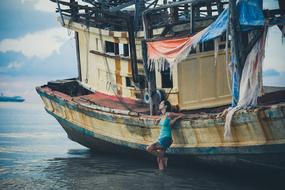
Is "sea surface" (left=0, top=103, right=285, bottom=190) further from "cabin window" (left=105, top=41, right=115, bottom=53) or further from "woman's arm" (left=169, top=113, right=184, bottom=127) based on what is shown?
"cabin window" (left=105, top=41, right=115, bottom=53)

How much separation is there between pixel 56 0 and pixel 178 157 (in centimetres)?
708

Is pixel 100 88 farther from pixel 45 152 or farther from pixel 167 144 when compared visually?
pixel 167 144

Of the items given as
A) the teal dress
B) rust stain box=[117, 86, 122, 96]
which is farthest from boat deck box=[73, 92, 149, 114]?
the teal dress

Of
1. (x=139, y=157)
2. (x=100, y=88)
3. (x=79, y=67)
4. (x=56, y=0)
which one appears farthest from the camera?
(x=79, y=67)

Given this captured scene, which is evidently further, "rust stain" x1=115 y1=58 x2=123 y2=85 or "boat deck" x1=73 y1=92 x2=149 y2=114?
"rust stain" x1=115 y1=58 x2=123 y2=85

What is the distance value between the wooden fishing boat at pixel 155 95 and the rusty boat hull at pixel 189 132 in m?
0.02

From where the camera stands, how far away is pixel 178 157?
480 inches

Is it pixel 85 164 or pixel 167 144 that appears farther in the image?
pixel 85 164

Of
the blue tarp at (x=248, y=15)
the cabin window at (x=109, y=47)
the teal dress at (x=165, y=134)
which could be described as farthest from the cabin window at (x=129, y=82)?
the blue tarp at (x=248, y=15)

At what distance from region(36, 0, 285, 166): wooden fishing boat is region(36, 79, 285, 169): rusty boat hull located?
0.08 feet

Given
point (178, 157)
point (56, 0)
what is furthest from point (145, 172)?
point (56, 0)

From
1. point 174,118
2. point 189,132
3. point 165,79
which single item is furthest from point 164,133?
point 165,79

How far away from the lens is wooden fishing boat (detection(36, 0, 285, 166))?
10039 mm

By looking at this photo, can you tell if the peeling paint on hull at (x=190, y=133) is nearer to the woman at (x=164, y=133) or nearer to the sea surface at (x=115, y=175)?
the woman at (x=164, y=133)
